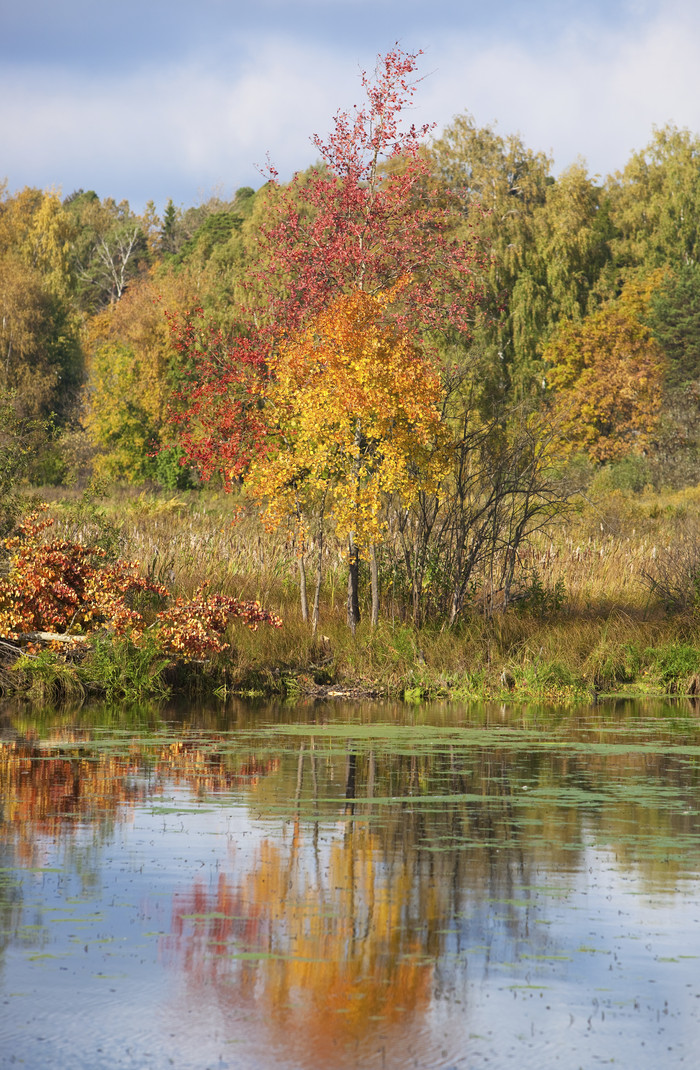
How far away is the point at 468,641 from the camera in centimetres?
1986

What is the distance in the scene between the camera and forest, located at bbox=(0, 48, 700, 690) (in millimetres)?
20594

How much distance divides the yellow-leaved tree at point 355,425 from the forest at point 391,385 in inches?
2.2

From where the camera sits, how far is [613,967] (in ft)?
20.0

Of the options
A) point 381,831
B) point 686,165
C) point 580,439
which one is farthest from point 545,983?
point 686,165

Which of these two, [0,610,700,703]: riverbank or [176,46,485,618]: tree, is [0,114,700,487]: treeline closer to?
[176,46,485,618]: tree

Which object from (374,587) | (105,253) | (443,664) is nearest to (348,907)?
(443,664)

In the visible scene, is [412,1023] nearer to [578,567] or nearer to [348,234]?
[578,567]

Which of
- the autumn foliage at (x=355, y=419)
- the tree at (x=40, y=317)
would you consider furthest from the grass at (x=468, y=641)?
the tree at (x=40, y=317)

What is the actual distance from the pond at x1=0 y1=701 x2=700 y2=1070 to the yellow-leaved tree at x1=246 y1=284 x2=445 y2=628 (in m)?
7.37

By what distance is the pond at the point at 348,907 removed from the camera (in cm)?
518

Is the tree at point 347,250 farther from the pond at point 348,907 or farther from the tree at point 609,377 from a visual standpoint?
the tree at point 609,377

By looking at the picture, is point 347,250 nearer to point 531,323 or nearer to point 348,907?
point 348,907

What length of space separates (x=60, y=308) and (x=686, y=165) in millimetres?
33875

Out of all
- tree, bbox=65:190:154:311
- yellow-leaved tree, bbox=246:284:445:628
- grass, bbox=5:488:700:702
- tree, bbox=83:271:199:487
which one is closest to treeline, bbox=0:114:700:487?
tree, bbox=83:271:199:487
